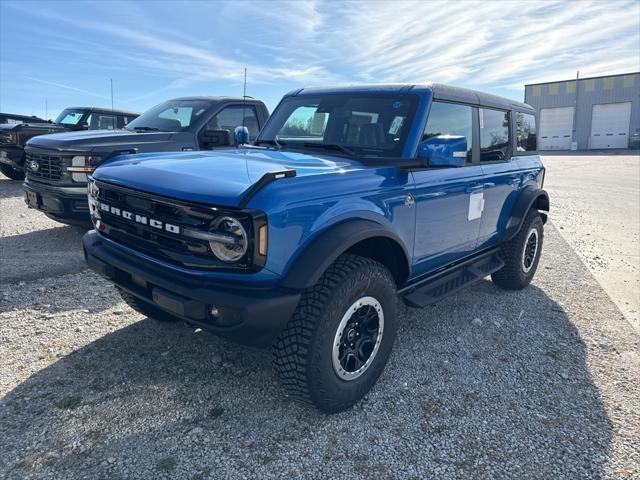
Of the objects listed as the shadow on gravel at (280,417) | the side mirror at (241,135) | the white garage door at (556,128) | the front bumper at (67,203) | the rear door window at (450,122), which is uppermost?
the white garage door at (556,128)

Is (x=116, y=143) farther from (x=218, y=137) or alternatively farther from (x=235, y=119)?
(x=235, y=119)

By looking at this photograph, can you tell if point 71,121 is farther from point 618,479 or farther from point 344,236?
point 618,479

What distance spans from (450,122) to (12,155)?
10538 mm

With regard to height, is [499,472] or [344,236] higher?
[344,236]

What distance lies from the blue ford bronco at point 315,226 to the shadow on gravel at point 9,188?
27.1 ft

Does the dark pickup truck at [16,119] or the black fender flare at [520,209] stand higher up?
the dark pickup truck at [16,119]

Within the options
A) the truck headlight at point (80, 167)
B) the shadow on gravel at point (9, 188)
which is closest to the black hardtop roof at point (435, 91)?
the truck headlight at point (80, 167)

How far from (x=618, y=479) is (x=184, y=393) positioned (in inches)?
→ 95.8

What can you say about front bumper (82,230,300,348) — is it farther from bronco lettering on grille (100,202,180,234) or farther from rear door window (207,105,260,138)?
rear door window (207,105,260,138)

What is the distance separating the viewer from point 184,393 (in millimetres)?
2953

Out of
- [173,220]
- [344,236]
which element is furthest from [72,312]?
[344,236]

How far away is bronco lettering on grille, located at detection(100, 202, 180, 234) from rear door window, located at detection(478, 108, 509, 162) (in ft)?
9.38

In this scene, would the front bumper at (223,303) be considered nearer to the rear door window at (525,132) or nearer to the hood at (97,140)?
the rear door window at (525,132)

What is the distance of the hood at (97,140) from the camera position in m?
5.75
